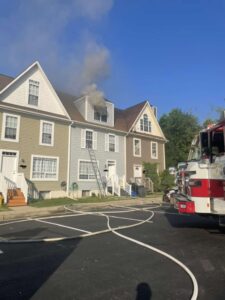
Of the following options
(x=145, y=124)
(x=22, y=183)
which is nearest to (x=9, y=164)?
(x=22, y=183)

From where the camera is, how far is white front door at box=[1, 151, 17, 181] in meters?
18.5

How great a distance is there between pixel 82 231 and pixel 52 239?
151 cm

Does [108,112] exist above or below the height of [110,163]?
above

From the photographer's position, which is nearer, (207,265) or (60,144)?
(207,265)

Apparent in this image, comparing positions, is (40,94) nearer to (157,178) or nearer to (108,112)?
(108,112)

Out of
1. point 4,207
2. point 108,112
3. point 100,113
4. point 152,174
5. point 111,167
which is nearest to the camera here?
point 4,207

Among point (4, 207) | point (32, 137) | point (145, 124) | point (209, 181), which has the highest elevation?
point (145, 124)

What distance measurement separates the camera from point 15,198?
16797 mm

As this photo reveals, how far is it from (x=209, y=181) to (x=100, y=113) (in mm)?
19308

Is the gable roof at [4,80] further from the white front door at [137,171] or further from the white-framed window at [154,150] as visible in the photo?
the white-framed window at [154,150]

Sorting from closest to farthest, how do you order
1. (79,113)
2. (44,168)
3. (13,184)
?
(13,184) → (44,168) → (79,113)

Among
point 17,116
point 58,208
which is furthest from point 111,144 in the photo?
point 58,208

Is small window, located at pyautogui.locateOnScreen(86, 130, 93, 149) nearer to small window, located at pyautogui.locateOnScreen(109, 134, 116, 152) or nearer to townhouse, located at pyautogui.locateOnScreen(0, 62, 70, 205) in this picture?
townhouse, located at pyautogui.locateOnScreen(0, 62, 70, 205)

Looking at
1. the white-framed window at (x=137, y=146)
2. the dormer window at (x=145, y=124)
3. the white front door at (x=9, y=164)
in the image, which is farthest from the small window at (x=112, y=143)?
the white front door at (x=9, y=164)
